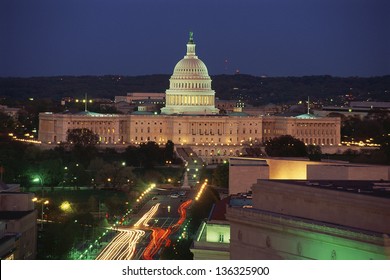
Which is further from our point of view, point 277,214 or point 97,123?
point 97,123

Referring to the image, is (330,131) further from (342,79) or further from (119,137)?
(342,79)

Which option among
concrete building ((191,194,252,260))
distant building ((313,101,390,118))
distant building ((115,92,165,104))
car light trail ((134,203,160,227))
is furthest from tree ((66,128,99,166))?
distant building ((115,92,165,104))

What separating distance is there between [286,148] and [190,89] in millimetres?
30619

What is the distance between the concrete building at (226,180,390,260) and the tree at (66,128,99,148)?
62672 millimetres

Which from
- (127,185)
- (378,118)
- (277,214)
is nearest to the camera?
(277,214)

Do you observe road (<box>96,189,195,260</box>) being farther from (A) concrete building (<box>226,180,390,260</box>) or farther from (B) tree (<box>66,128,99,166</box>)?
(B) tree (<box>66,128,99,166</box>)

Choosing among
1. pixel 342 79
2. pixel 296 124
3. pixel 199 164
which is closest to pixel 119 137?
pixel 296 124

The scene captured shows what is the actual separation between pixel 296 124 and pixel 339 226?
264 feet

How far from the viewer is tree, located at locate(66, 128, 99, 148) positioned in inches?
3413

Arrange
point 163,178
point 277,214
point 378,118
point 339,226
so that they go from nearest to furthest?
1. point 339,226
2. point 277,214
3. point 163,178
4. point 378,118

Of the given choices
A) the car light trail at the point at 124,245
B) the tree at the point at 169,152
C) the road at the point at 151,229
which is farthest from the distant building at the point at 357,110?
the car light trail at the point at 124,245

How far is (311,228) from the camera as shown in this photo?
65.5 feet

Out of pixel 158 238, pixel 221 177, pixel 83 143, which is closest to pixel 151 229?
pixel 158 238

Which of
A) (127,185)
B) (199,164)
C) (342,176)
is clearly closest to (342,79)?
(199,164)
